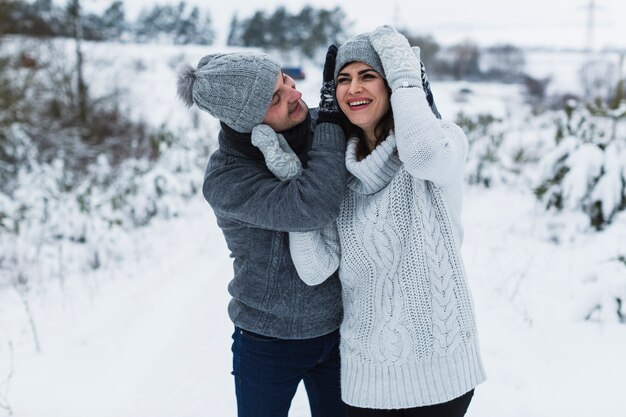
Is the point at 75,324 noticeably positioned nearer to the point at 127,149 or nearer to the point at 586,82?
the point at 127,149

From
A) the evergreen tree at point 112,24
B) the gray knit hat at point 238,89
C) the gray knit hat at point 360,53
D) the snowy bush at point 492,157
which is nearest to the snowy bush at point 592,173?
the snowy bush at point 492,157

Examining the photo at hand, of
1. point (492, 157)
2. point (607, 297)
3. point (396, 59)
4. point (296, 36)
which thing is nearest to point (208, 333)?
point (607, 297)

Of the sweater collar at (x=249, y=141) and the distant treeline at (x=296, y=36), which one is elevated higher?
the distant treeline at (x=296, y=36)

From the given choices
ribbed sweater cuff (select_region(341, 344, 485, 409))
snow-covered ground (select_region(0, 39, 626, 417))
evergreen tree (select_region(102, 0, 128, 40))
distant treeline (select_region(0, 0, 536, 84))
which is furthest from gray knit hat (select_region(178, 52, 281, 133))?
distant treeline (select_region(0, 0, 536, 84))

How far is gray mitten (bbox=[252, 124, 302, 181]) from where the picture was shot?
1580 mm

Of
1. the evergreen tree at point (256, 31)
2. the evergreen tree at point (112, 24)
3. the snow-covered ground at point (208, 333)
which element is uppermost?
the evergreen tree at point (256, 31)

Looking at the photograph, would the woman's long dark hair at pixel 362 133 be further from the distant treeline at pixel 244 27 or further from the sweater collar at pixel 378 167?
the distant treeline at pixel 244 27

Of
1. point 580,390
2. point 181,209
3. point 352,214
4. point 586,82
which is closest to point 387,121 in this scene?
point 352,214

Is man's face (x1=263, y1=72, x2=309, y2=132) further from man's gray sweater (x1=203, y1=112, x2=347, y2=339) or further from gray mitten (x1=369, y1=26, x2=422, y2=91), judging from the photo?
gray mitten (x1=369, y1=26, x2=422, y2=91)

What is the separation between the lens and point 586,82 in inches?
1172

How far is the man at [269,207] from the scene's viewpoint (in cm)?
155

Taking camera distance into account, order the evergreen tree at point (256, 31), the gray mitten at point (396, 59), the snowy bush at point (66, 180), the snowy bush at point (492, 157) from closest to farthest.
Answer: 1. the gray mitten at point (396, 59)
2. the snowy bush at point (66, 180)
3. the snowy bush at point (492, 157)
4. the evergreen tree at point (256, 31)

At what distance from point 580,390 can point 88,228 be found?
18.0 feet

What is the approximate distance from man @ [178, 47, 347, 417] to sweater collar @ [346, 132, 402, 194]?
0.19 ft
